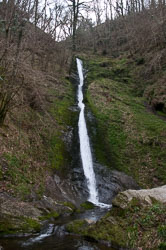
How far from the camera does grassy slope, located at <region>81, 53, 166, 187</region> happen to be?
1756 cm

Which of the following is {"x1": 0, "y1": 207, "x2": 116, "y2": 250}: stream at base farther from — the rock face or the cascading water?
the cascading water

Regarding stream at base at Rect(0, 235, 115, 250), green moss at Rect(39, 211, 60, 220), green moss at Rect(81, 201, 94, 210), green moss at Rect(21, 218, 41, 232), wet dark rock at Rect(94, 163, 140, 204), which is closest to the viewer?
stream at base at Rect(0, 235, 115, 250)

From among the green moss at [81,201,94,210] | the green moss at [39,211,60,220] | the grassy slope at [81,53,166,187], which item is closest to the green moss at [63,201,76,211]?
the green moss at [81,201,94,210]

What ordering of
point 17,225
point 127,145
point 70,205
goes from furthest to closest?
point 127,145 → point 70,205 → point 17,225

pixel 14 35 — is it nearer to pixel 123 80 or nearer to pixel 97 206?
pixel 97 206

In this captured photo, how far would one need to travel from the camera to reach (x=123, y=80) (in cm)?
3384

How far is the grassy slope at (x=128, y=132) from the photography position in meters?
17.6

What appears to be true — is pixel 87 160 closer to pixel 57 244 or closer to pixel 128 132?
pixel 128 132

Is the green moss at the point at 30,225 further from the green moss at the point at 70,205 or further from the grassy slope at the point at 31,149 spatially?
the green moss at the point at 70,205

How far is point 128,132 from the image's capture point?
21250 millimetres

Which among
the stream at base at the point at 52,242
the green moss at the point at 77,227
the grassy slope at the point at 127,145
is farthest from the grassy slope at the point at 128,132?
the stream at base at the point at 52,242

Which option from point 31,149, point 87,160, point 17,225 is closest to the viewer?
point 17,225

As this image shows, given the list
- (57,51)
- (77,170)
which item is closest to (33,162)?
(77,170)

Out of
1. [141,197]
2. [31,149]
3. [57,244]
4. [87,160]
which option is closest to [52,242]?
[57,244]
